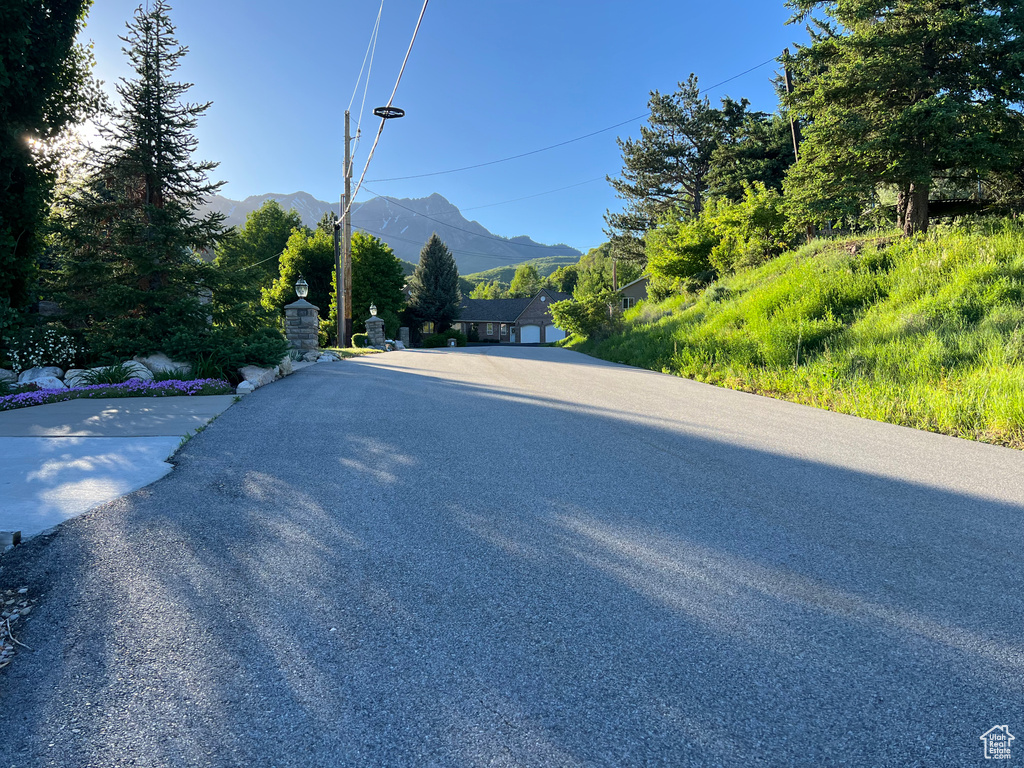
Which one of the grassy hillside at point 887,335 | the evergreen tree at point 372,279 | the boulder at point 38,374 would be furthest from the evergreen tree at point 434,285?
the boulder at point 38,374

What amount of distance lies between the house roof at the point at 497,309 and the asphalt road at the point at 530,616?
55.7 m

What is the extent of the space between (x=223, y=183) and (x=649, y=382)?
28.3 ft

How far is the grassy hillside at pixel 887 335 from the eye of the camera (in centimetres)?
559

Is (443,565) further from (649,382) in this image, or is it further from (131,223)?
(131,223)

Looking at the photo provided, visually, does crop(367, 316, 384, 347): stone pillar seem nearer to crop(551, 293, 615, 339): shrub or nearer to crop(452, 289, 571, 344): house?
crop(551, 293, 615, 339): shrub

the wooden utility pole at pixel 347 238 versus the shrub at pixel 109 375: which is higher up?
the wooden utility pole at pixel 347 238

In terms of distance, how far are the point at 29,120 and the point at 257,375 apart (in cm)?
579

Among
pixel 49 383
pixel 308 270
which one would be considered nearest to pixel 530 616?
pixel 49 383

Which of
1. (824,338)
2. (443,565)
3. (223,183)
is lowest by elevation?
(443,565)

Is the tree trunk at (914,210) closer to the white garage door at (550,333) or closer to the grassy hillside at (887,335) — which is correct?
the grassy hillside at (887,335)

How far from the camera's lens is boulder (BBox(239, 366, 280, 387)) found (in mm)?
8273

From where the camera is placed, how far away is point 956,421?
5.19 meters

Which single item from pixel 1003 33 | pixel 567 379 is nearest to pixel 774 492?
pixel 567 379

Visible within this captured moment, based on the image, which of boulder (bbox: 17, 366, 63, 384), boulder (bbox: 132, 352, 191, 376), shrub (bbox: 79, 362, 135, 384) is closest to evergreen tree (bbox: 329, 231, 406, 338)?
boulder (bbox: 132, 352, 191, 376)
